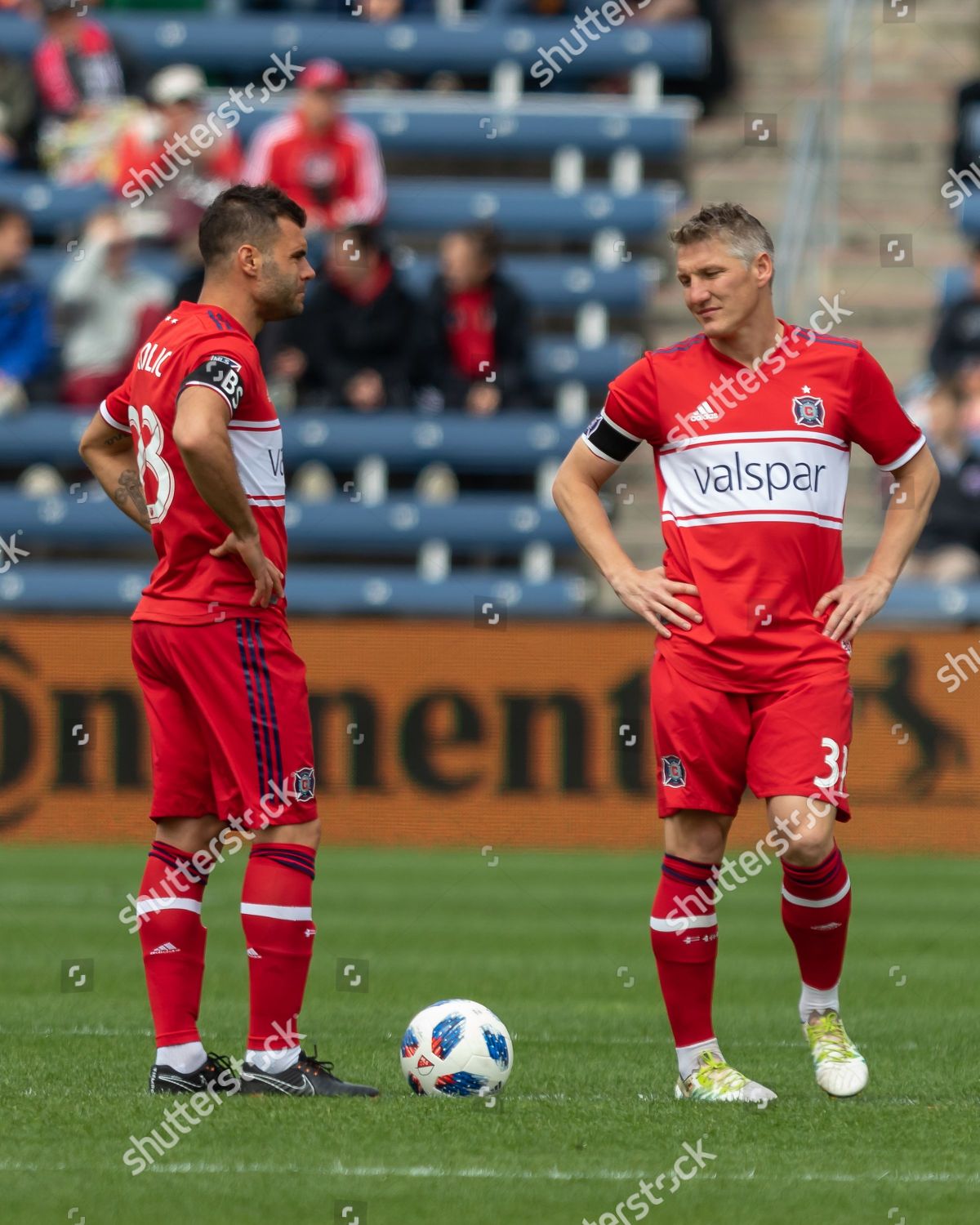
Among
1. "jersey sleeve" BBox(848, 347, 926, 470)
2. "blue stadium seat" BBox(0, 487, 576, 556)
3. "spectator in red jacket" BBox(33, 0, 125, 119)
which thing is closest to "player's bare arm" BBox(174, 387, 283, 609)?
"jersey sleeve" BBox(848, 347, 926, 470)

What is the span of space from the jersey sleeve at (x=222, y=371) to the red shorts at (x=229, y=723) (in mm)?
570

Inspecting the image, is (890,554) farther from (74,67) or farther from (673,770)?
(74,67)

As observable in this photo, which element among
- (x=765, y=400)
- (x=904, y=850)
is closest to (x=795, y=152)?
(x=904, y=850)

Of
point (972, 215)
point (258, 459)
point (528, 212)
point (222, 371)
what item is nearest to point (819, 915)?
point (258, 459)

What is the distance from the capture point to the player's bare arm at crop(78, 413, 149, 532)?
237 inches

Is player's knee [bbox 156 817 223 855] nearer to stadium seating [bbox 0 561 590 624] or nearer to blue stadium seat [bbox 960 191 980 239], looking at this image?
stadium seating [bbox 0 561 590 624]

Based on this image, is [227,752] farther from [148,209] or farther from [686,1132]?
[148,209]

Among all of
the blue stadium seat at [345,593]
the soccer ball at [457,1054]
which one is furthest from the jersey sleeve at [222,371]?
the blue stadium seat at [345,593]

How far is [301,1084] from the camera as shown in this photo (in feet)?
18.2

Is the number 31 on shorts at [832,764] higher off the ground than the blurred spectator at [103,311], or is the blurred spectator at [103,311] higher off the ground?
the blurred spectator at [103,311]

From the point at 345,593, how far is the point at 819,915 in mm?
9474

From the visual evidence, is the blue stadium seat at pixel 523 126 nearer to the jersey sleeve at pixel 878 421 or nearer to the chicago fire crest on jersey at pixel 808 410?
the jersey sleeve at pixel 878 421

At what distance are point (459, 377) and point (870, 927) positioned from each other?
6.81m

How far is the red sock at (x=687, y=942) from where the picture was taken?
5.63 m
